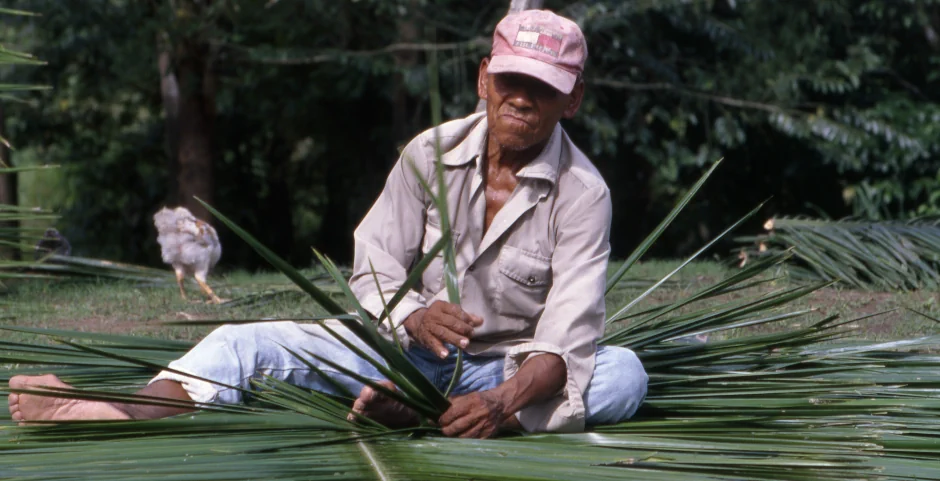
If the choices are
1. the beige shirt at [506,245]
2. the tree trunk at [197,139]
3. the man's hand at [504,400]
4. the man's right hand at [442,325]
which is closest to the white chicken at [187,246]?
the beige shirt at [506,245]

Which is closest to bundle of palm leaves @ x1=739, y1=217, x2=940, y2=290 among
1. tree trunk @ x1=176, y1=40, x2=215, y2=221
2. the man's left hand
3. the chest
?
the chest

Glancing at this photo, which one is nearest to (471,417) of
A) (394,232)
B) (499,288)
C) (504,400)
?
(504,400)

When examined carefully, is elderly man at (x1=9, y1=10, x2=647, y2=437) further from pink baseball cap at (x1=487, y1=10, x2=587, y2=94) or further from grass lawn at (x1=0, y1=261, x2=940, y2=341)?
Result: grass lawn at (x1=0, y1=261, x2=940, y2=341)

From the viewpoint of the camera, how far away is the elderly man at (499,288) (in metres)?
2.71

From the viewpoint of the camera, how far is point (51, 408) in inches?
102

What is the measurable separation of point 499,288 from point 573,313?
25 centimetres

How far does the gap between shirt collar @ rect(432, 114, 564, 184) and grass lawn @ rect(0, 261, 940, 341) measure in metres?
1.97

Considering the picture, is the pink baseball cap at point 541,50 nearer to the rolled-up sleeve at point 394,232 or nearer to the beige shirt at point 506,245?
the beige shirt at point 506,245

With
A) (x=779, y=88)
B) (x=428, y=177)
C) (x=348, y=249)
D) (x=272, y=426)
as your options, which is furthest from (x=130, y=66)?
(x=272, y=426)

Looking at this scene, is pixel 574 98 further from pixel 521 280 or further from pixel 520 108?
pixel 521 280

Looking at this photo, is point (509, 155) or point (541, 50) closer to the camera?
point (541, 50)

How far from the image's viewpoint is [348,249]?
13164 millimetres

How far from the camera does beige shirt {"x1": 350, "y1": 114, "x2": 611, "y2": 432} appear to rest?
2916mm

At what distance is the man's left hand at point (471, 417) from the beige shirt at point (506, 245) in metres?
0.29
